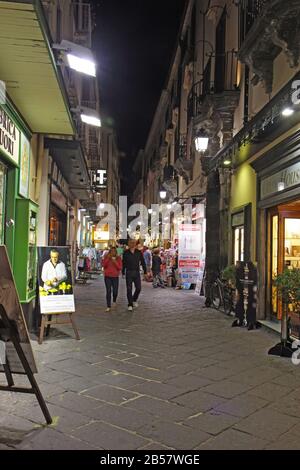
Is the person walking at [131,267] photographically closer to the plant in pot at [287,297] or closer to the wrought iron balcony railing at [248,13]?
the plant in pot at [287,297]

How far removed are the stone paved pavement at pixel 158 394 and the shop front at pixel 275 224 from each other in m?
1.40

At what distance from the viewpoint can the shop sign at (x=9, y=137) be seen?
6.67 metres

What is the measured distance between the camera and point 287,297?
6.77 meters

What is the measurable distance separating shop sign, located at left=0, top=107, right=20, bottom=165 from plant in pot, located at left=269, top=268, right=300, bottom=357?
4438 mm

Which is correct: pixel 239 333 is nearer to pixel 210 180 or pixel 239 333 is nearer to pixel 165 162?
pixel 210 180

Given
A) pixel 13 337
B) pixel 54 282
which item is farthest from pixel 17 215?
pixel 13 337

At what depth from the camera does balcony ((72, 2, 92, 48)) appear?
53.4 feet

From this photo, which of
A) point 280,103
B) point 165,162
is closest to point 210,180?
point 280,103

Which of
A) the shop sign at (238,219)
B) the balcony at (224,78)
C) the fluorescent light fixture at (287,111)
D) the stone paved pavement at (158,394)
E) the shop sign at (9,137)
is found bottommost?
the stone paved pavement at (158,394)

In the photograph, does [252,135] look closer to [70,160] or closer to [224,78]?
[224,78]

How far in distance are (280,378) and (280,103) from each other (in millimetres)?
4179

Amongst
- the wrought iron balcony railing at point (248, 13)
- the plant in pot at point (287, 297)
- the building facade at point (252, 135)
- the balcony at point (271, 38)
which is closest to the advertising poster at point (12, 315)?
the plant in pot at point (287, 297)

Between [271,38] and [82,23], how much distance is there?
413 inches

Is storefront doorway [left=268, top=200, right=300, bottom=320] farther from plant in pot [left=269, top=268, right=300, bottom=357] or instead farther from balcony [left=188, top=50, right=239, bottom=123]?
balcony [left=188, top=50, right=239, bottom=123]
